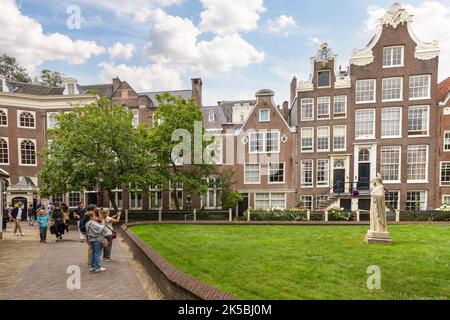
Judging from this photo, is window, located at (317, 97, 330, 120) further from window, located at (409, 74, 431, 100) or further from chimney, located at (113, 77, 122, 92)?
chimney, located at (113, 77, 122, 92)

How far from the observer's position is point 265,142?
96.9ft

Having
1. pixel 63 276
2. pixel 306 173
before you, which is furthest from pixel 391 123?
pixel 63 276

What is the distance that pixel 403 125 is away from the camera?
86.4 ft

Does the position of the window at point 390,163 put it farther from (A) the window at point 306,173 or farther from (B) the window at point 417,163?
(A) the window at point 306,173

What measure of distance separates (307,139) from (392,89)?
362 inches

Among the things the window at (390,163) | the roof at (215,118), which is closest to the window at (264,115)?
the roof at (215,118)

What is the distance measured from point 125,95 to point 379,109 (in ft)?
91.8

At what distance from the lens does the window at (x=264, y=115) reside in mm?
29391

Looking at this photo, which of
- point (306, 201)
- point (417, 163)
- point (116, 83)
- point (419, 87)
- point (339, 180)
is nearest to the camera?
point (419, 87)

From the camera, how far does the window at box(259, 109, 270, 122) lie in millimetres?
29391

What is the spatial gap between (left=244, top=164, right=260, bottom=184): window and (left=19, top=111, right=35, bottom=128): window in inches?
1000

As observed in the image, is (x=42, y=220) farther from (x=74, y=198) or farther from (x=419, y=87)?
(x=419, y=87)
